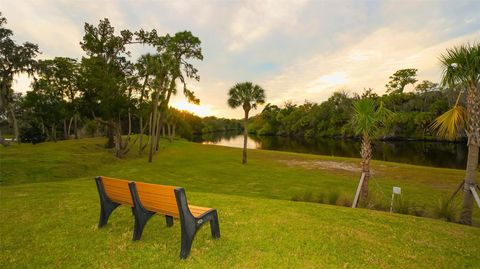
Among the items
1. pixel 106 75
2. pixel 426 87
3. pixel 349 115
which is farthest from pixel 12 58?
pixel 426 87

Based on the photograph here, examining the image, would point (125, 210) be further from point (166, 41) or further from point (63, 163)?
point (166, 41)

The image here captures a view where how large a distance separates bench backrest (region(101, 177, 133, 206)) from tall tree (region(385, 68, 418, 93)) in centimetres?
9434

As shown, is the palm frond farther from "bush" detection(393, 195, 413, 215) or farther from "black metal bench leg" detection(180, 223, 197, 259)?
"black metal bench leg" detection(180, 223, 197, 259)

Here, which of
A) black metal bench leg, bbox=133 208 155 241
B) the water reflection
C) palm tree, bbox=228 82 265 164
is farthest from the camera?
the water reflection

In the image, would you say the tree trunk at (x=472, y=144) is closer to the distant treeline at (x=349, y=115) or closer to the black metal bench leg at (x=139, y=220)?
the black metal bench leg at (x=139, y=220)

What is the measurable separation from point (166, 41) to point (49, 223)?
84.6 ft

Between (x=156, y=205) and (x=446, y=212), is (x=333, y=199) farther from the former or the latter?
(x=156, y=205)

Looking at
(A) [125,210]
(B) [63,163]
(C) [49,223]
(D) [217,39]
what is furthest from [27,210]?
(D) [217,39]

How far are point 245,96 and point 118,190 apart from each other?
23.1 meters

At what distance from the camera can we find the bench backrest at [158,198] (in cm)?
448

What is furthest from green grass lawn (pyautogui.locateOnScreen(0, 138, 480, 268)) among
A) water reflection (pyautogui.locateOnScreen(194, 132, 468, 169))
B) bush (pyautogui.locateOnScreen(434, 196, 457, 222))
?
water reflection (pyautogui.locateOnScreen(194, 132, 468, 169))

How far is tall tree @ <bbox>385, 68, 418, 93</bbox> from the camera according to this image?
261 feet

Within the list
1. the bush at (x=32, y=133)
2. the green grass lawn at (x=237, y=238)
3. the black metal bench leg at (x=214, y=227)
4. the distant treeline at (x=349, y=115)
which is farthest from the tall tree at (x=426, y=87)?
the bush at (x=32, y=133)

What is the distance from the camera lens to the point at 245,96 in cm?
2772
